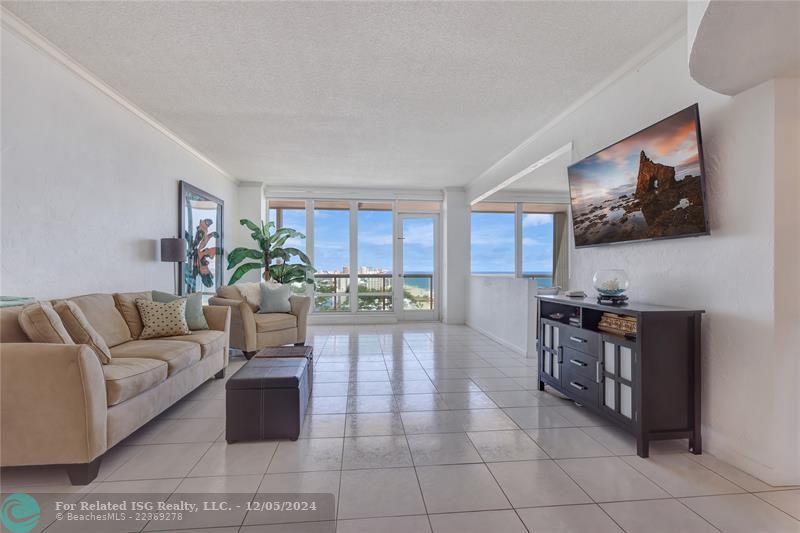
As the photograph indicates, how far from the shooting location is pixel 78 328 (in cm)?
246

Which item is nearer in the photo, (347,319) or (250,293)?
(250,293)

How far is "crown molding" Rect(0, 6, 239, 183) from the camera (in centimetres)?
245

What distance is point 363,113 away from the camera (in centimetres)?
393

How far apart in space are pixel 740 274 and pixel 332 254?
6604 mm

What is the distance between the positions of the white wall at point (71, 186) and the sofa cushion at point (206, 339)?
832 mm

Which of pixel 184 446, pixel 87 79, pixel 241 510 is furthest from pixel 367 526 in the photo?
pixel 87 79

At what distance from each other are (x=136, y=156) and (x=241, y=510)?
12.1 feet

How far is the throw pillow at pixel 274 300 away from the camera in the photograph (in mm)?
5355

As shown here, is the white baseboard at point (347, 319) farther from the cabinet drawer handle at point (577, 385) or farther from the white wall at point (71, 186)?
the cabinet drawer handle at point (577, 385)

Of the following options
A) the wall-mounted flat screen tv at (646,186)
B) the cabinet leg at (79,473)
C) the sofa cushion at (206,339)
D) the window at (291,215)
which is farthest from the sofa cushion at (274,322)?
the wall-mounted flat screen tv at (646,186)

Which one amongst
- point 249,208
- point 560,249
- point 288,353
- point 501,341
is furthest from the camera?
point 560,249

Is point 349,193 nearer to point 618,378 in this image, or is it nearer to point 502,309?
point 502,309

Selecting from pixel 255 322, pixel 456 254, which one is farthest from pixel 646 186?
pixel 456 254

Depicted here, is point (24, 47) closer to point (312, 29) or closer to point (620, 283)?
point (312, 29)
